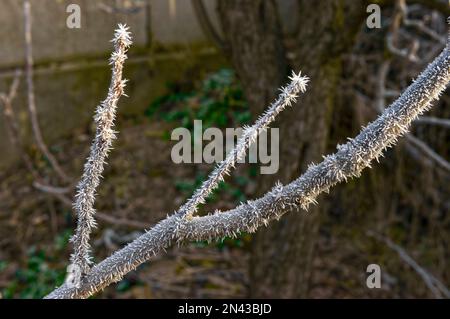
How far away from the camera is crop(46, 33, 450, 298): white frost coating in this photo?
0.88 metres

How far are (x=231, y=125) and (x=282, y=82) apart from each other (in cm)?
158

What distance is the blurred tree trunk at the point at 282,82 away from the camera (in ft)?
8.59

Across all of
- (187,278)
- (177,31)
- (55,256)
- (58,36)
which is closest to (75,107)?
(58,36)

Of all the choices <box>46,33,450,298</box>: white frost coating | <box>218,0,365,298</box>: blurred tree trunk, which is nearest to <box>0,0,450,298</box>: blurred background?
<box>218,0,365,298</box>: blurred tree trunk

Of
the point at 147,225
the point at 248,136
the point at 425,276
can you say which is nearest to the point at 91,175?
the point at 248,136

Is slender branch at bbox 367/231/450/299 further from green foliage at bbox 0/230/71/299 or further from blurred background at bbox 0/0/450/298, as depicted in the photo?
green foliage at bbox 0/230/71/299

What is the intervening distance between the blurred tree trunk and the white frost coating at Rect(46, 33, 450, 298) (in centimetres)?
169

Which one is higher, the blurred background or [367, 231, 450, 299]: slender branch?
the blurred background

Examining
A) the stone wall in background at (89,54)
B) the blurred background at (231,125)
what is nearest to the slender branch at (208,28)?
the blurred background at (231,125)

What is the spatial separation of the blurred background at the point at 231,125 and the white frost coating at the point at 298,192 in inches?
64.7

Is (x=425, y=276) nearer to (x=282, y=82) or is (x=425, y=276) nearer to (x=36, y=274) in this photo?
(x=282, y=82)

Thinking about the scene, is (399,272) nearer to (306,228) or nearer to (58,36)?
(306,228)

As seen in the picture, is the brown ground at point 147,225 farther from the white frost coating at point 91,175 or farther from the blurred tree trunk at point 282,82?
the white frost coating at point 91,175

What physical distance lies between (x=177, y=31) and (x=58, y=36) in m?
0.90
